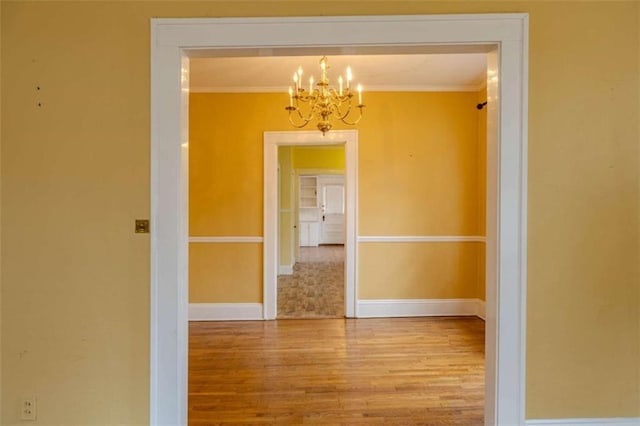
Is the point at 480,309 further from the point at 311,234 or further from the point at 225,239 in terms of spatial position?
the point at 311,234

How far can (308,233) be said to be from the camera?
1100 centimetres

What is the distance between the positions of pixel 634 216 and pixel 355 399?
195 cm

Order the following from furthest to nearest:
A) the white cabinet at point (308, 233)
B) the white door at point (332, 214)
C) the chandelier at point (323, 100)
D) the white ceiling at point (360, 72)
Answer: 1. the white door at point (332, 214)
2. the white cabinet at point (308, 233)
3. the white ceiling at point (360, 72)
4. the chandelier at point (323, 100)

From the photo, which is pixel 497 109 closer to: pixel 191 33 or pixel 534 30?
pixel 534 30

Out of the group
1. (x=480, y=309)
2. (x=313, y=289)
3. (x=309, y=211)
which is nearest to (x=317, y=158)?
(x=309, y=211)

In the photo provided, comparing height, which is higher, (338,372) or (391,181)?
(391,181)

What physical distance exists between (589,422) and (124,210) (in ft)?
8.78

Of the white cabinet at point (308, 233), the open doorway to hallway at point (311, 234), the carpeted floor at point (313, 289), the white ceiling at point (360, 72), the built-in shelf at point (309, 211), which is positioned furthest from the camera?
the white cabinet at point (308, 233)

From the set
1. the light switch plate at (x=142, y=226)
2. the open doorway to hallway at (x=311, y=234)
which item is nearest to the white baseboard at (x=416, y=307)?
the open doorway to hallway at (x=311, y=234)

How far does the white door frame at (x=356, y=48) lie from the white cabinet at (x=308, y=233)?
9176mm

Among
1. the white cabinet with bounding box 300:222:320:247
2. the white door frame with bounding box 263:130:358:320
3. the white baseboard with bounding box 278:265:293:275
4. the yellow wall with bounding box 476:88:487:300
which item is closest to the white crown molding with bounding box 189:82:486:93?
the yellow wall with bounding box 476:88:487:300

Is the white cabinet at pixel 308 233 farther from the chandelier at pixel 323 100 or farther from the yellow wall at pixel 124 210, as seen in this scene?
the yellow wall at pixel 124 210

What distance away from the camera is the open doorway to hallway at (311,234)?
4754 mm

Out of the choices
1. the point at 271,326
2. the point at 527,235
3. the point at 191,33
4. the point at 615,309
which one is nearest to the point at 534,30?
the point at 527,235
